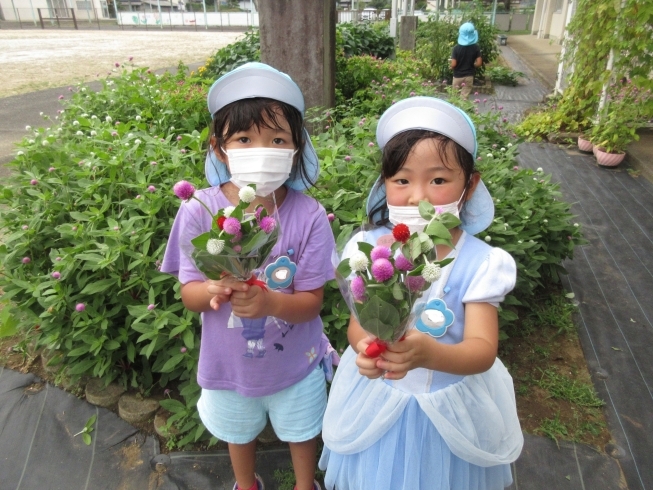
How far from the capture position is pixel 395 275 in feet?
3.05

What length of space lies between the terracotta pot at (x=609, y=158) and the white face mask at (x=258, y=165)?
548 cm

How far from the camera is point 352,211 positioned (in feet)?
7.84

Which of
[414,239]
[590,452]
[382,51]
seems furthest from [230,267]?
[382,51]

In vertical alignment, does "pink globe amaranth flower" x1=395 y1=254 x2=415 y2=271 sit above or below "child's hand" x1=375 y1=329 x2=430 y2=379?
above

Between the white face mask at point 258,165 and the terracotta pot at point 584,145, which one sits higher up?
the white face mask at point 258,165

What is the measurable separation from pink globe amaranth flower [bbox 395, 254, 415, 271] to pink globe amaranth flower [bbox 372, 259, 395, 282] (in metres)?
0.02

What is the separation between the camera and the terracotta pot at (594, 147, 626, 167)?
5691 millimetres

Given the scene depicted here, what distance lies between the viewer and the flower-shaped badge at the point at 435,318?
1.15 metres

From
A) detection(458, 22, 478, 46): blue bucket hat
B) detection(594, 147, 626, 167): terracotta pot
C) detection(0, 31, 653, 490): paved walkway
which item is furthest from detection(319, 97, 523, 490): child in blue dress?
detection(458, 22, 478, 46): blue bucket hat

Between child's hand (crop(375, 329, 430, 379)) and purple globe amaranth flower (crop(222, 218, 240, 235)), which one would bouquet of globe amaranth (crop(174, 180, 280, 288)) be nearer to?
purple globe amaranth flower (crop(222, 218, 240, 235))

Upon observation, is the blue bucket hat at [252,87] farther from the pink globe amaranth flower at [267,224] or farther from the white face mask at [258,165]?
the pink globe amaranth flower at [267,224]

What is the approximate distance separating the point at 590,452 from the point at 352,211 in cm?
150

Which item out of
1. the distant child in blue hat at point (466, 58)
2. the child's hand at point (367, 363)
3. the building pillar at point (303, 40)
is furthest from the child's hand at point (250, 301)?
the distant child in blue hat at point (466, 58)

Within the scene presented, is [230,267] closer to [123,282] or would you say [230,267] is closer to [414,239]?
[414,239]
